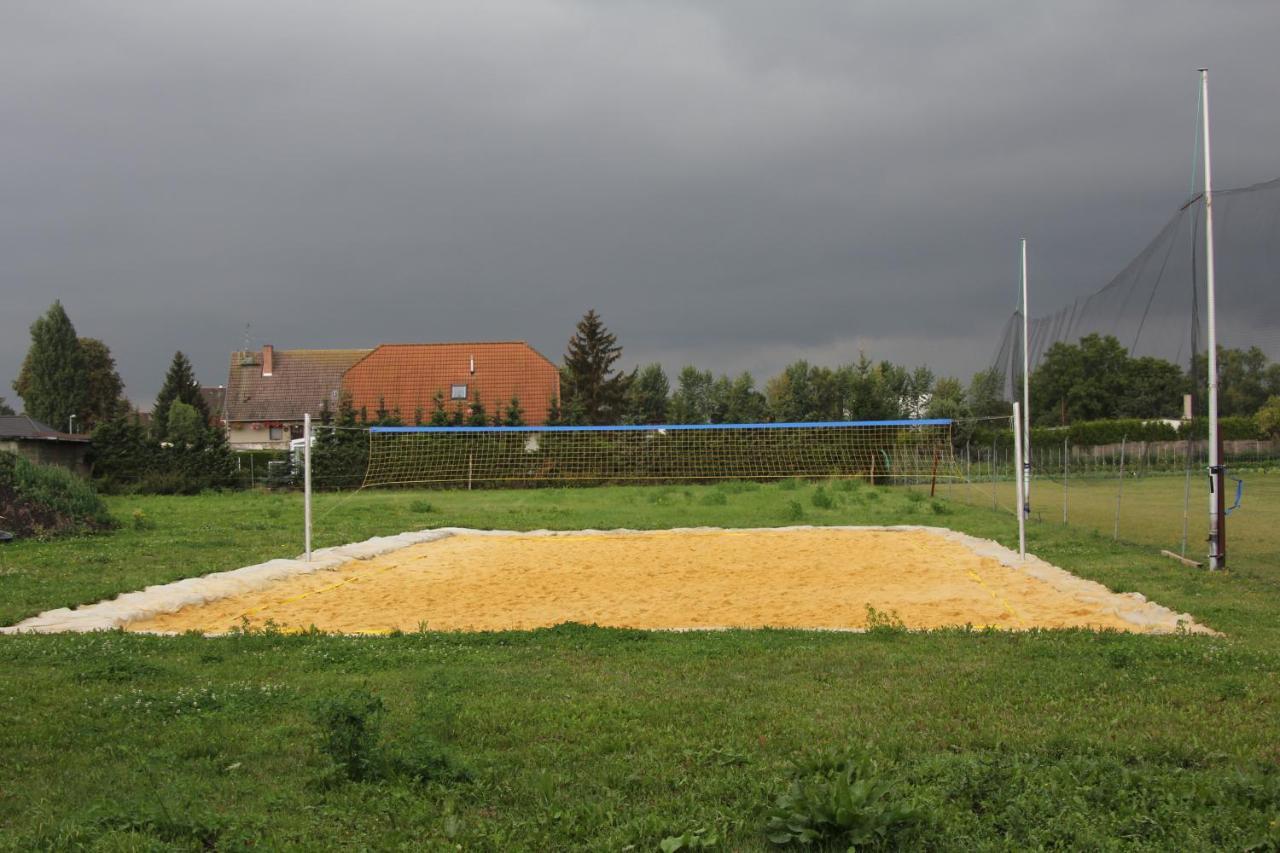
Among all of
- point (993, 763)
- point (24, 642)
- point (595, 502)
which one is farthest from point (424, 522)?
point (993, 763)

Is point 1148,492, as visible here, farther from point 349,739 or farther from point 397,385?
point 397,385

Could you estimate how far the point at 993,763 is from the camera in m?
3.79

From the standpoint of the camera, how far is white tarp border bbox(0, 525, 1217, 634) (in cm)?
768

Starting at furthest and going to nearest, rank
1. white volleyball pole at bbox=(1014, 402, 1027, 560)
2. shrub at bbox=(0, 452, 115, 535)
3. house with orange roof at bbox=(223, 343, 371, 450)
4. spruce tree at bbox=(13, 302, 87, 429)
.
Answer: spruce tree at bbox=(13, 302, 87, 429), house with orange roof at bbox=(223, 343, 371, 450), shrub at bbox=(0, 452, 115, 535), white volleyball pole at bbox=(1014, 402, 1027, 560)

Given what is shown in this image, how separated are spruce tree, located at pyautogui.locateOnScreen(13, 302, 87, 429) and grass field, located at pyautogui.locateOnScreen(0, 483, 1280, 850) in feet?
187

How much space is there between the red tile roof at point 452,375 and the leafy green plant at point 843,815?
129ft

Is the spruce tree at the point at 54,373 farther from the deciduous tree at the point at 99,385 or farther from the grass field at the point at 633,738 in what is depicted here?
the grass field at the point at 633,738

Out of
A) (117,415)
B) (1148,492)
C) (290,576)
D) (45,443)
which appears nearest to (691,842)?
(290,576)

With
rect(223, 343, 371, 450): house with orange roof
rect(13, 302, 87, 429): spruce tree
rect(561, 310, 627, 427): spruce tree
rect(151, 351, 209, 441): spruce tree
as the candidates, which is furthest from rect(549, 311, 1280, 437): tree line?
rect(13, 302, 87, 429): spruce tree

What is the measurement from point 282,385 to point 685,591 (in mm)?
42188

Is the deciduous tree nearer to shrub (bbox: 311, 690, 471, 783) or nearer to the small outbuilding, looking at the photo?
the small outbuilding

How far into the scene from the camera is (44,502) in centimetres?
1482

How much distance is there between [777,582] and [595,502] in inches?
504

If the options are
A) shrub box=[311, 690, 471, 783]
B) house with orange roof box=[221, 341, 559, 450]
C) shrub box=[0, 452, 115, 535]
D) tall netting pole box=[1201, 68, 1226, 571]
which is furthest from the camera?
house with orange roof box=[221, 341, 559, 450]
